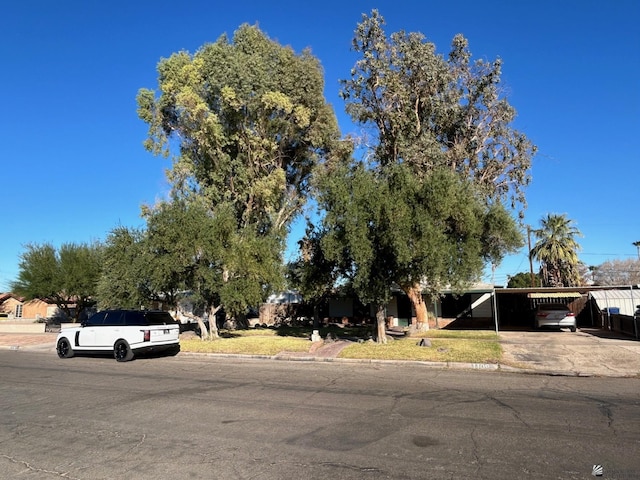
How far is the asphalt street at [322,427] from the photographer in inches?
208

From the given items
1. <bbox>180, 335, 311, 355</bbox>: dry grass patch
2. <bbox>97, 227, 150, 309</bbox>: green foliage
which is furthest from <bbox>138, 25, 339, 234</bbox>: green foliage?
<bbox>180, 335, 311, 355</bbox>: dry grass patch

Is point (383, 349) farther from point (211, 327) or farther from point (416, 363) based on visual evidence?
point (211, 327)

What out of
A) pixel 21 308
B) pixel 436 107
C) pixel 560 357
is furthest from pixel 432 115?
pixel 21 308

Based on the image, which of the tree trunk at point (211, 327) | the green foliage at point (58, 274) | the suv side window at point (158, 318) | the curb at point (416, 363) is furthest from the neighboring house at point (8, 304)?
the curb at point (416, 363)

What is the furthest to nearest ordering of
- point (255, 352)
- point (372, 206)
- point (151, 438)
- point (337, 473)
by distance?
point (255, 352)
point (372, 206)
point (151, 438)
point (337, 473)

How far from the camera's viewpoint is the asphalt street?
5281mm

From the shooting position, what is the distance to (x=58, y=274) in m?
36.9

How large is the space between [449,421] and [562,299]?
100ft

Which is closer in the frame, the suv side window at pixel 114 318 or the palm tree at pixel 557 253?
the suv side window at pixel 114 318

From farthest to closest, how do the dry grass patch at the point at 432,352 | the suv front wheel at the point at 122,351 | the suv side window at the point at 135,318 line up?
the suv side window at the point at 135,318 < the suv front wheel at the point at 122,351 < the dry grass patch at the point at 432,352

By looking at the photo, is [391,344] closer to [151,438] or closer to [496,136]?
[151,438]

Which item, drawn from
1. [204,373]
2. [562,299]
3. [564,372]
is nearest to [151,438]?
[204,373]

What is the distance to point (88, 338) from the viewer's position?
17.1 meters

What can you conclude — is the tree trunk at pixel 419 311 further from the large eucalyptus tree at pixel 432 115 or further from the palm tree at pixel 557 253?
the palm tree at pixel 557 253
